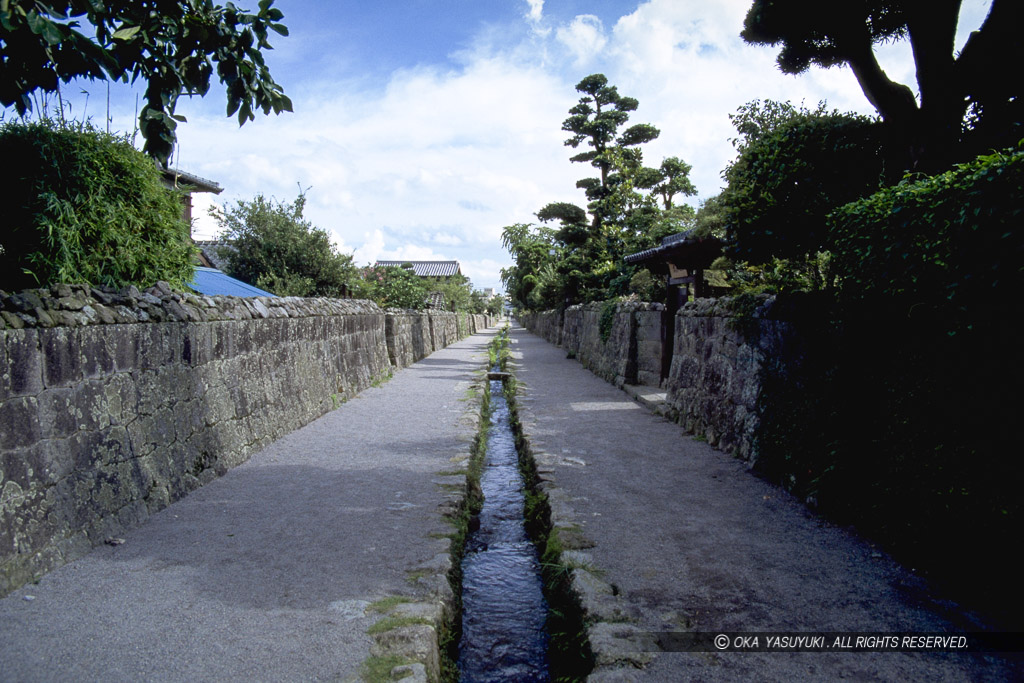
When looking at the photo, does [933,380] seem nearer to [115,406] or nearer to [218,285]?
[115,406]

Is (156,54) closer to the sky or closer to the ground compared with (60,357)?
closer to the sky

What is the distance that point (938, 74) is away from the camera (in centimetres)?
579

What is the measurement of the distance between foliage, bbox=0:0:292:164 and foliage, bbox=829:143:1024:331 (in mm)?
4170

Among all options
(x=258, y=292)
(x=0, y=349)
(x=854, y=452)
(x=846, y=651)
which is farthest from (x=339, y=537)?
(x=258, y=292)

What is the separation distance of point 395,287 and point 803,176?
2150cm

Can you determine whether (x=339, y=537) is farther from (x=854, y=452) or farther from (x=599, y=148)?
(x=599, y=148)

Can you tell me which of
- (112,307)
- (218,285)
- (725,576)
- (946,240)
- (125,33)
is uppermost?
(125,33)

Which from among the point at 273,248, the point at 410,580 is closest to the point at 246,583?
the point at 410,580

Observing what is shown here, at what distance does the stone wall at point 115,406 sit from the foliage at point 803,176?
519cm

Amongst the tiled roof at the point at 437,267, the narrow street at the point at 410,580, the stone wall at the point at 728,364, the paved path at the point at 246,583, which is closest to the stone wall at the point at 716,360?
the stone wall at the point at 728,364

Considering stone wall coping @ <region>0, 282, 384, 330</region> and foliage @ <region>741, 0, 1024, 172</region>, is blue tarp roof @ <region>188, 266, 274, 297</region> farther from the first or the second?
foliage @ <region>741, 0, 1024, 172</region>

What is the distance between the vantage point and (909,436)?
354cm

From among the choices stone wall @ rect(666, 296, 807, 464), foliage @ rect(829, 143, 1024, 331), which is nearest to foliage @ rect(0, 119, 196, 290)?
foliage @ rect(829, 143, 1024, 331)

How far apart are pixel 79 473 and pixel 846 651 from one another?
4.11m
